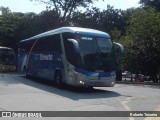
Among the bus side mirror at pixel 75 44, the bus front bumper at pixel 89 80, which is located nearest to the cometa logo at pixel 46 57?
the bus front bumper at pixel 89 80

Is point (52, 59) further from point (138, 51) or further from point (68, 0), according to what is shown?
point (68, 0)

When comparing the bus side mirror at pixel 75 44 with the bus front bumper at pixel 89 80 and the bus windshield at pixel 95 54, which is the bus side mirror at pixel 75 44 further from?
the bus front bumper at pixel 89 80

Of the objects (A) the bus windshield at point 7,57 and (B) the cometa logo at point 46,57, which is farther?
(A) the bus windshield at point 7,57

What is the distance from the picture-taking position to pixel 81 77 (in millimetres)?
15531

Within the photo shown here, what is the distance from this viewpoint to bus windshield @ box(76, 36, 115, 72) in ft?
51.5

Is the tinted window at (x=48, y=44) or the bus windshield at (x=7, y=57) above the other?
the tinted window at (x=48, y=44)

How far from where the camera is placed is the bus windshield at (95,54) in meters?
15.7

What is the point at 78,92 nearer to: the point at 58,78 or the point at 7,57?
the point at 58,78

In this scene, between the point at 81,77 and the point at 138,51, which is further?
the point at 138,51

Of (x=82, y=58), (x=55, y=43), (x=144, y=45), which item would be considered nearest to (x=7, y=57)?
(x=144, y=45)

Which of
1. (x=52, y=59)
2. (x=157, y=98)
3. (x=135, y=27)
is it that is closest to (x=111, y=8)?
(x=135, y=27)

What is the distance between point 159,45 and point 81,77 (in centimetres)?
1257

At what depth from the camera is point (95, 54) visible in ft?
52.1

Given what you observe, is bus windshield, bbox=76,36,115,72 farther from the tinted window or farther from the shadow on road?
the tinted window
